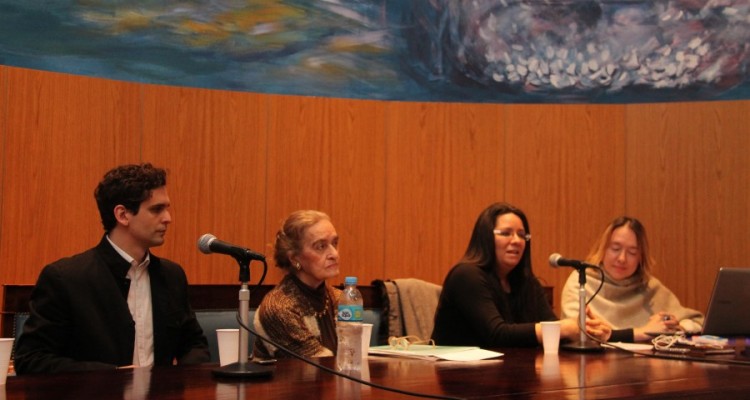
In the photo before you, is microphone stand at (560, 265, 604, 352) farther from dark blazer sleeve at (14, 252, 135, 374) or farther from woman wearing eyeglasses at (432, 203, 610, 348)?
dark blazer sleeve at (14, 252, 135, 374)

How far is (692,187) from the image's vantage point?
206 inches

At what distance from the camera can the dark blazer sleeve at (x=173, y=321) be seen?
10.0 feet

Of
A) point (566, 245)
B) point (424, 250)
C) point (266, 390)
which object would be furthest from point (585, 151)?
point (266, 390)

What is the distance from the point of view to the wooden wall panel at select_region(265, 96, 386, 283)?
16.9ft

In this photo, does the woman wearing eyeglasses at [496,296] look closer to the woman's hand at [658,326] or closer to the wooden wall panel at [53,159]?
the woman's hand at [658,326]

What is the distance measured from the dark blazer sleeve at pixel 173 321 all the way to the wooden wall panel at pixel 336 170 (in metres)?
1.92

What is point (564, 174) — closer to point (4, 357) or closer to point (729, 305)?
point (729, 305)

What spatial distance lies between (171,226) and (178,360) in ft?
6.02

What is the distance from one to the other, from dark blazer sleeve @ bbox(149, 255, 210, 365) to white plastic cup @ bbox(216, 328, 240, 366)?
674mm

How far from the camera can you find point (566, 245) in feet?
17.5

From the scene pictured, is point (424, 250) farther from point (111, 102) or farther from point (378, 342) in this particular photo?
point (111, 102)

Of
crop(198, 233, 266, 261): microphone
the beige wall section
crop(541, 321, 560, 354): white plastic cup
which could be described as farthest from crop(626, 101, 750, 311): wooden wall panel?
crop(198, 233, 266, 261): microphone

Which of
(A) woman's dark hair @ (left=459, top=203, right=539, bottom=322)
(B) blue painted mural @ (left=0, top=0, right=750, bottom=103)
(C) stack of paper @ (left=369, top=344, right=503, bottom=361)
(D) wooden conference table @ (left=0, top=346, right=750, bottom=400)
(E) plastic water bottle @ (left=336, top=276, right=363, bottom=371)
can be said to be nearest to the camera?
(D) wooden conference table @ (left=0, top=346, right=750, bottom=400)

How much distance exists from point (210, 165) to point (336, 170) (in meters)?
0.74
